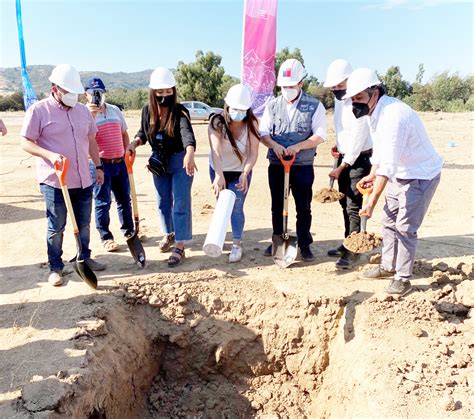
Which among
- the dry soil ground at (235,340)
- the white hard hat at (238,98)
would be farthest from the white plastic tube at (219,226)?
the white hard hat at (238,98)

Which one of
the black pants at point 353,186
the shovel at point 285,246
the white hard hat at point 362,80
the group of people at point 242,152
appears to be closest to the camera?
the white hard hat at point 362,80

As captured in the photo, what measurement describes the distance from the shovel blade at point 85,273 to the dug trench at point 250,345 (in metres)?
0.15

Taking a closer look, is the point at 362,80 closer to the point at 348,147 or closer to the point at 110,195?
the point at 348,147

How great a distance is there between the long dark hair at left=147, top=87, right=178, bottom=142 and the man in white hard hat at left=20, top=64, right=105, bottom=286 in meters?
0.54

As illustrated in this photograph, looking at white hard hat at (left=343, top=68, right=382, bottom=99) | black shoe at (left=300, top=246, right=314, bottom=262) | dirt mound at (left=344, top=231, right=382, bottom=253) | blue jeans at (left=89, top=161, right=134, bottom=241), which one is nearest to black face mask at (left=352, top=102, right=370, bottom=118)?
white hard hat at (left=343, top=68, right=382, bottom=99)

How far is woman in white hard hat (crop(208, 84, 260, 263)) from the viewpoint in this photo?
3.86m

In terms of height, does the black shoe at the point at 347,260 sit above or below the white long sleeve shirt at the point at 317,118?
below

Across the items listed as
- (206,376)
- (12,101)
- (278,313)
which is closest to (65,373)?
(206,376)

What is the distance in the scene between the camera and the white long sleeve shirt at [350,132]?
3830 millimetres

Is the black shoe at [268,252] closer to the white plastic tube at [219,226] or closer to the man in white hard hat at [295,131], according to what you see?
the man in white hard hat at [295,131]

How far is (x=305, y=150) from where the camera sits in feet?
13.1

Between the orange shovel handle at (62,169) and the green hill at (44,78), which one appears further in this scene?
the green hill at (44,78)

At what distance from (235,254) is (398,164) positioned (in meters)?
1.91

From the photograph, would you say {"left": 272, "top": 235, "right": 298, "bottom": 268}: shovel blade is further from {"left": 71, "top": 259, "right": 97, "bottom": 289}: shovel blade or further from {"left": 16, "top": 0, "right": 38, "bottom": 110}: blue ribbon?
{"left": 16, "top": 0, "right": 38, "bottom": 110}: blue ribbon
